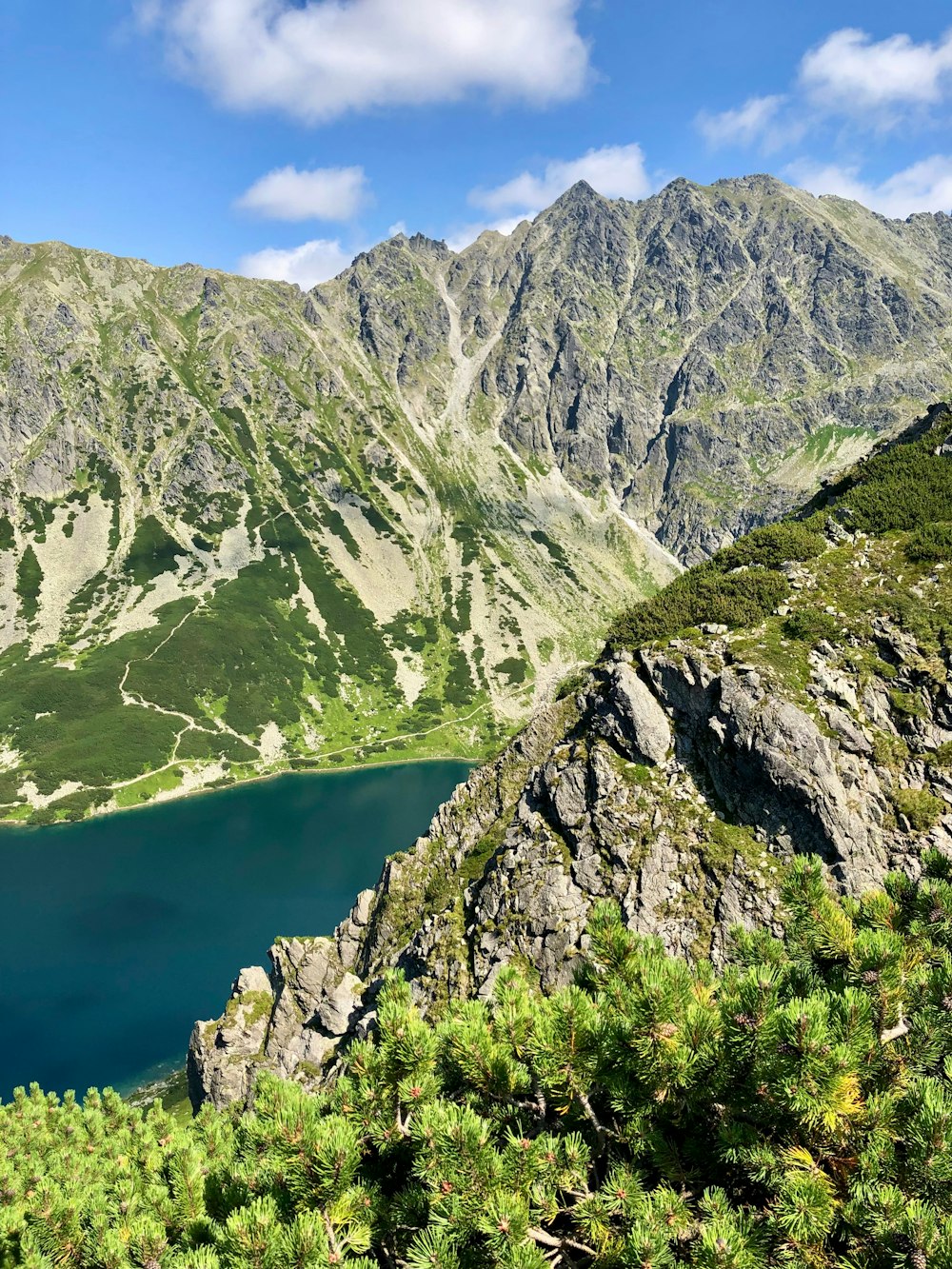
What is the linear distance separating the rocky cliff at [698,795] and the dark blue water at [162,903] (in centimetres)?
3071

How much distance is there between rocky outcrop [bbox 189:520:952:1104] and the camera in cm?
3188


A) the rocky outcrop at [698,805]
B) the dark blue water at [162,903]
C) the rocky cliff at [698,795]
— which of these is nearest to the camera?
the rocky outcrop at [698,805]

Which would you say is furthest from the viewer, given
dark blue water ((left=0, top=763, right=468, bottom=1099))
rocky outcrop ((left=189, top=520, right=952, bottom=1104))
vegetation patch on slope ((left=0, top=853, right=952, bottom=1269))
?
dark blue water ((left=0, top=763, right=468, bottom=1099))

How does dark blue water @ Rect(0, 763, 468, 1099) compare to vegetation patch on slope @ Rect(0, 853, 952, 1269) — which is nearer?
vegetation patch on slope @ Rect(0, 853, 952, 1269)

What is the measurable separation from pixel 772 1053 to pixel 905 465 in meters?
55.3

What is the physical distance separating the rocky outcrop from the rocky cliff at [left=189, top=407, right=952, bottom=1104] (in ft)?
0.33

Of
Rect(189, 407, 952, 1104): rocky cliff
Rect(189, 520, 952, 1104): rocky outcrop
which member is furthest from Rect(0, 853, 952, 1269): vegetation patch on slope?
Rect(189, 407, 952, 1104): rocky cliff

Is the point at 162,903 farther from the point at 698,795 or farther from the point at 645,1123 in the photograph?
the point at 645,1123

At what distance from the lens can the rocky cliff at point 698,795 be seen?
105ft

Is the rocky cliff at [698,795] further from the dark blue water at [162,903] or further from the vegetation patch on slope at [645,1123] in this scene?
the dark blue water at [162,903]

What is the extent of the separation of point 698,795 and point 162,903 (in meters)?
83.6

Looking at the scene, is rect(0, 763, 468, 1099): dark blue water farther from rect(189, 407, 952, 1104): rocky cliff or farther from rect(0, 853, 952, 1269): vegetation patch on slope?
rect(0, 853, 952, 1269): vegetation patch on slope

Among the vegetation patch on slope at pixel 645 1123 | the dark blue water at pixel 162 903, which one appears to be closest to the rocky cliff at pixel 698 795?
the vegetation patch on slope at pixel 645 1123

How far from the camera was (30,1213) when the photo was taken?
10.1 m
